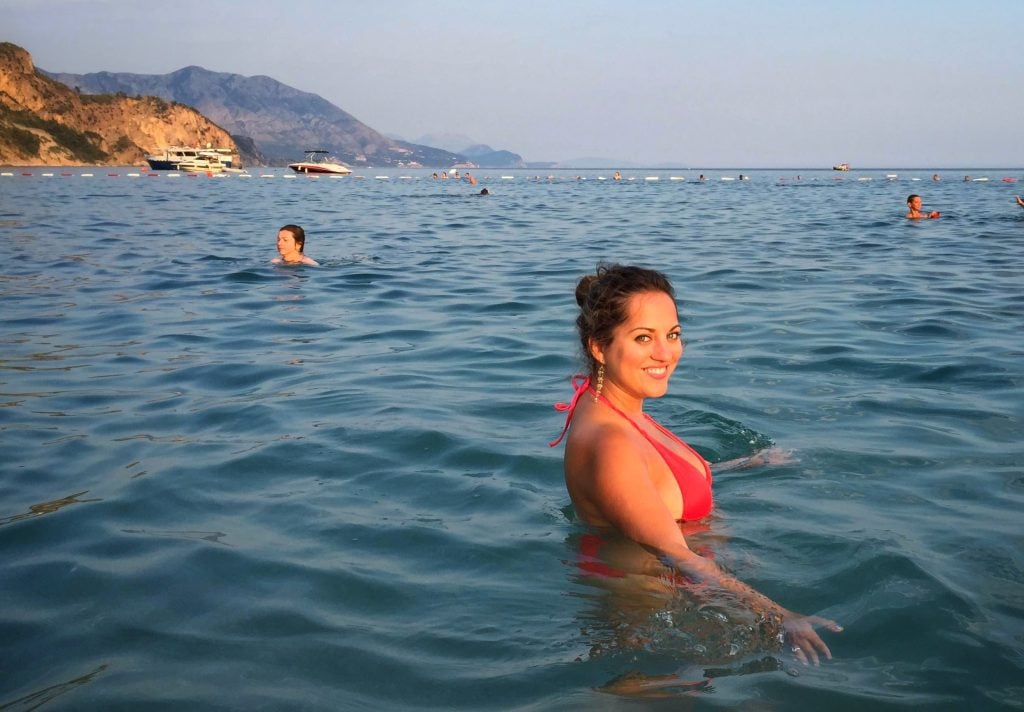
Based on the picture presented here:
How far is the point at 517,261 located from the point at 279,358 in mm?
7977

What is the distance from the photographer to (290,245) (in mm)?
14094

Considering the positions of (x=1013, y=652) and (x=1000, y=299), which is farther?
(x=1000, y=299)

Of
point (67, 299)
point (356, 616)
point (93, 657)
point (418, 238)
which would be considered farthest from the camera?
point (418, 238)

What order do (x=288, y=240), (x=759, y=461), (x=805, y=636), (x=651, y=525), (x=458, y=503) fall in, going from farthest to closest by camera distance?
(x=288, y=240) < (x=759, y=461) < (x=458, y=503) < (x=651, y=525) < (x=805, y=636)

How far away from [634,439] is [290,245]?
1104cm

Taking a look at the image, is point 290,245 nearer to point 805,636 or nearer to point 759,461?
point 759,461

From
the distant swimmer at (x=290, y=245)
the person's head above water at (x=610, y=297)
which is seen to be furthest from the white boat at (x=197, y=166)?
the person's head above water at (x=610, y=297)

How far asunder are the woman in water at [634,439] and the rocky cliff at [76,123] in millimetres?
108126

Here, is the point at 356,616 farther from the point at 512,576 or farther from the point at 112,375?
the point at 112,375

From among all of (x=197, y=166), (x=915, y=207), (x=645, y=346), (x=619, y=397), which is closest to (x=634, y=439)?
(x=619, y=397)

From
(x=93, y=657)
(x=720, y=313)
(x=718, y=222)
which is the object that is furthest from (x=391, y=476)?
(x=718, y=222)

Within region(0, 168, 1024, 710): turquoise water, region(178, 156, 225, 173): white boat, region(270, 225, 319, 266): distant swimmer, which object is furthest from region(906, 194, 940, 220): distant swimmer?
region(178, 156, 225, 173): white boat

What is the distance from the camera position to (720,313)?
414 inches

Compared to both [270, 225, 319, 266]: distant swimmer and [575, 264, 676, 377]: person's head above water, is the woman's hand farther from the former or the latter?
[270, 225, 319, 266]: distant swimmer
